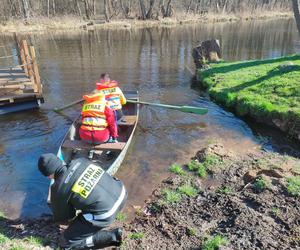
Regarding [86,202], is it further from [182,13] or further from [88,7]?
[182,13]

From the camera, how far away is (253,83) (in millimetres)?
13703

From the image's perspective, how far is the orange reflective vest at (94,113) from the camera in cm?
835

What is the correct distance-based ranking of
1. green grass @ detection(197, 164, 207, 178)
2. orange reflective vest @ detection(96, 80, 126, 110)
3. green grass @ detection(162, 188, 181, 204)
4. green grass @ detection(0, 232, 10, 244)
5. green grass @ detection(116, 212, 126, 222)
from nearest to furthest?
green grass @ detection(0, 232, 10, 244), green grass @ detection(116, 212, 126, 222), green grass @ detection(162, 188, 181, 204), green grass @ detection(197, 164, 207, 178), orange reflective vest @ detection(96, 80, 126, 110)

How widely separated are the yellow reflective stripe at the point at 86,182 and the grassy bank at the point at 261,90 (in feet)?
22.8

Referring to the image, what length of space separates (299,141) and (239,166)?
283cm

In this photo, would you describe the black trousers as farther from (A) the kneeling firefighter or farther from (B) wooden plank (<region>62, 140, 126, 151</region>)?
(B) wooden plank (<region>62, 140, 126, 151</region>)

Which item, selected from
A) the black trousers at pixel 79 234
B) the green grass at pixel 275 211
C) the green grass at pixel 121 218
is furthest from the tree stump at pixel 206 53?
the black trousers at pixel 79 234

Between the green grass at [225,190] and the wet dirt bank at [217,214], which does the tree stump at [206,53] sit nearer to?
the wet dirt bank at [217,214]

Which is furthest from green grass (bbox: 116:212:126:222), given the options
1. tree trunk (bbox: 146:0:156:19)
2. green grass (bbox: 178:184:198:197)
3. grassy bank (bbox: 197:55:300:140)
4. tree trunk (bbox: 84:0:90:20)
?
tree trunk (bbox: 146:0:156:19)

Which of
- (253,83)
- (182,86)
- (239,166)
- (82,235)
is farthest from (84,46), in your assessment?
(82,235)

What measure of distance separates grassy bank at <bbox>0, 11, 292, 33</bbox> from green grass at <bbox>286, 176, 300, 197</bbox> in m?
32.9

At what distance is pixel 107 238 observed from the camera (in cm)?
569

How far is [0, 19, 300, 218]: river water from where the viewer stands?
8.36m

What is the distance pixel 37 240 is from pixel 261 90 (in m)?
9.81
